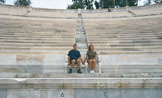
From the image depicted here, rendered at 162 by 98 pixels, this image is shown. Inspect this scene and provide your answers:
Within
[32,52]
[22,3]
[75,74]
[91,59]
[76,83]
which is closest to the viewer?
[76,83]

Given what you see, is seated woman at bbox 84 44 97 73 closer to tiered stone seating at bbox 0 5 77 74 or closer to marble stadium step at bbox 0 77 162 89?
tiered stone seating at bbox 0 5 77 74

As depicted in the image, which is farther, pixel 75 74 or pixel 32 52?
pixel 32 52

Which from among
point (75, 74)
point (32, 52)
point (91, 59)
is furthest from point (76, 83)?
point (32, 52)

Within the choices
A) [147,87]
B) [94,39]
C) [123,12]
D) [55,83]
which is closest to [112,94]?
[147,87]

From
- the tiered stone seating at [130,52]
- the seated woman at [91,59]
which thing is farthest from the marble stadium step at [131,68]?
the seated woman at [91,59]

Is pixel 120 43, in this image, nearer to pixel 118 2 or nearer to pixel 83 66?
pixel 83 66

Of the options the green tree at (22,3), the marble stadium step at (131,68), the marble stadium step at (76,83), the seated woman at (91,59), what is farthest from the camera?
the green tree at (22,3)

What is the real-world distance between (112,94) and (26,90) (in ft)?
5.68

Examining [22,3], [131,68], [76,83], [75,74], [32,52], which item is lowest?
[131,68]

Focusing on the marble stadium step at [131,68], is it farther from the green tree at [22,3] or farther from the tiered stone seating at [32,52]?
the green tree at [22,3]

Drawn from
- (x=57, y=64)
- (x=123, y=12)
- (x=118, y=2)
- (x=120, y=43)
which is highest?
(x=118, y=2)

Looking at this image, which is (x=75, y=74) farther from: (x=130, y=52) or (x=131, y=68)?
(x=130, y=52)

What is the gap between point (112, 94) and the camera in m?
3.71

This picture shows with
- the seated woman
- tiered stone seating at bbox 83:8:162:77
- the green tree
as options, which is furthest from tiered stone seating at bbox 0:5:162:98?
the green tree
